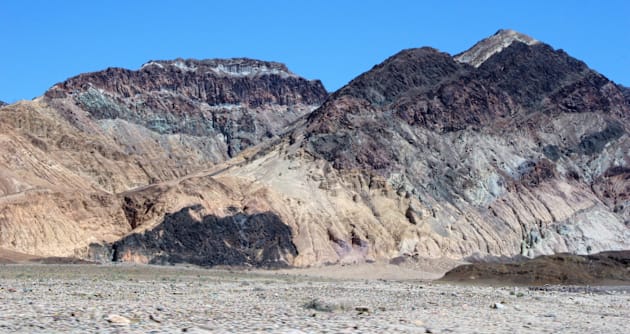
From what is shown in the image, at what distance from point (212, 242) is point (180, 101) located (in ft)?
303

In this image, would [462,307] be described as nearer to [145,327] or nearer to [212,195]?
[145,327]

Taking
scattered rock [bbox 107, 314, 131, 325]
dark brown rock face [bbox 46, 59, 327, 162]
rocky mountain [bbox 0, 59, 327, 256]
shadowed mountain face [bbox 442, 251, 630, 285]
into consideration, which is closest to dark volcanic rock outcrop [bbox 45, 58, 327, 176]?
dark brown rock face [bbox 46, 59, 327, 162]

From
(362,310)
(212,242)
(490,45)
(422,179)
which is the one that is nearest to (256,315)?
(362,310)

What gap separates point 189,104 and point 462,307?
15086 centimetres

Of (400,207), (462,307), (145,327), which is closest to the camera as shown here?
(145,327)

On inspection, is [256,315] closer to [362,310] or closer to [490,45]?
[362,310]

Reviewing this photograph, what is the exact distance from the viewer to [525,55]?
462 ft

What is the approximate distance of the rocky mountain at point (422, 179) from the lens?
298 ft

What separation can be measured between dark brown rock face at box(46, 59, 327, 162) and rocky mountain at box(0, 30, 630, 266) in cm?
855

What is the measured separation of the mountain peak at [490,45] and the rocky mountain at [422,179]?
32.2 inches

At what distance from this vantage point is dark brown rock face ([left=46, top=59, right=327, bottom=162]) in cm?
15925

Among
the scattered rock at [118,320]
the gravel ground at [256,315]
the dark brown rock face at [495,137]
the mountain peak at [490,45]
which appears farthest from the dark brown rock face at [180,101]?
the scattered rock at [118,320]

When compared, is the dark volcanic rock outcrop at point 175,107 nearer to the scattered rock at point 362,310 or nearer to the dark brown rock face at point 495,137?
the dark brown rock face at point 495,137

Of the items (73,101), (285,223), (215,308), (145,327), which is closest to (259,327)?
(145,327)
